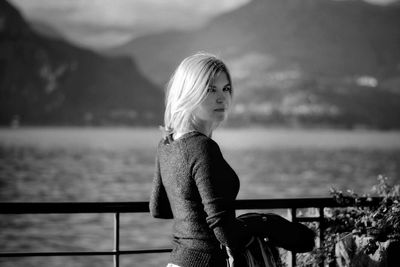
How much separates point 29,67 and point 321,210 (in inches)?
7075

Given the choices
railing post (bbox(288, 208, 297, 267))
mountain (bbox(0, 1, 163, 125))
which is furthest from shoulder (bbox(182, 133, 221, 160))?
mountain (bbox(0, 1, 163, 125))

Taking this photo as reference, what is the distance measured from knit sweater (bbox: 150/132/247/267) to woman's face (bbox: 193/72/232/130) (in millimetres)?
82

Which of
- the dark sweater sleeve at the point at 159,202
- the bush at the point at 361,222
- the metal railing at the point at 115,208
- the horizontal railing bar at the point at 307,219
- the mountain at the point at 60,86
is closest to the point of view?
the dark sweater sleeve at the point at 159,202

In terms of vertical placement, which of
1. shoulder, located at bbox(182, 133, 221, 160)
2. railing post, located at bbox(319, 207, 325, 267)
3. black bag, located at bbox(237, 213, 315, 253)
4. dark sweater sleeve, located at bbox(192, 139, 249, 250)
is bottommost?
railing post, located at bbox(319, 207, 325, 267)

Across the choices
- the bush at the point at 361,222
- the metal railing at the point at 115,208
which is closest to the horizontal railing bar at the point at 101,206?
the metal railing at the point at 115,208

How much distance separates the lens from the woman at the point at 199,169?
206cm

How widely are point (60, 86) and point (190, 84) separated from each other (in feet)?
580

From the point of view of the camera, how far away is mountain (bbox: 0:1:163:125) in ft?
559

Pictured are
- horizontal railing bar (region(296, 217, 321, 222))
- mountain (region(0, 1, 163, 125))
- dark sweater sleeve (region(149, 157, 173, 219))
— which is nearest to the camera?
dark sweater sleeve (region(149, 157, 173, 219))

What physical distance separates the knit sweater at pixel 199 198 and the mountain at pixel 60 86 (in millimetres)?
170957

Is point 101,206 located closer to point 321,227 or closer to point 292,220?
point 292,220

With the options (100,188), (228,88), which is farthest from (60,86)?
(228,88)

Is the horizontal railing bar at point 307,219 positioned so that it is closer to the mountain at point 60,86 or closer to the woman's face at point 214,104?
the woman's face at point 214,104

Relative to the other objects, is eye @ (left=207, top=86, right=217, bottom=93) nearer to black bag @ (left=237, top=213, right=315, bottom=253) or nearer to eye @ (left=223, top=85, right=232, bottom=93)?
eye @ (left=223, top=85, right=232, bottom=93)
